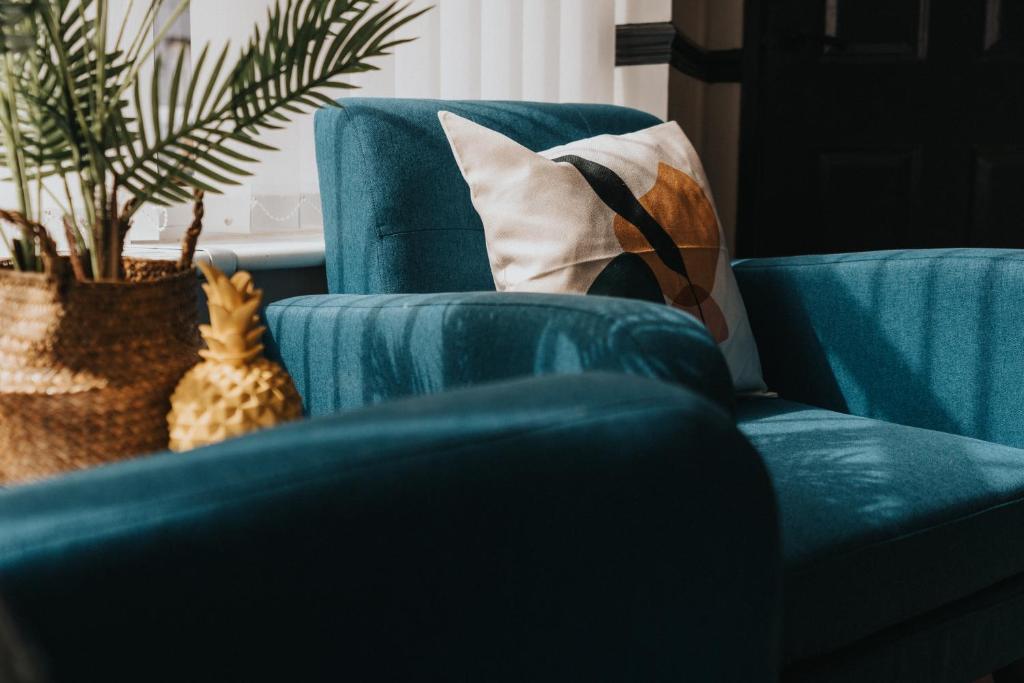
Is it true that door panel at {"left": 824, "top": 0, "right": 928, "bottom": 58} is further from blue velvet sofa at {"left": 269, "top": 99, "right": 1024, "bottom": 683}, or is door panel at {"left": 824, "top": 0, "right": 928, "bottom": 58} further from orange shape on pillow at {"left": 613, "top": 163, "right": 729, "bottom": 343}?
orange shape on pillow at {"left": 613, "top": 163, "right": 729, "bottom": 343}

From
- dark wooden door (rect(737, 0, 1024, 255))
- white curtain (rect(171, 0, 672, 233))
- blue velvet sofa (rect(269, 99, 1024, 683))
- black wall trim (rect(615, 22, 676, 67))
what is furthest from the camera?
dark wooden door (rect(737, 0, 1024, 255))

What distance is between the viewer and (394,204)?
1.24m

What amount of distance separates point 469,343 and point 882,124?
2121 millimetres

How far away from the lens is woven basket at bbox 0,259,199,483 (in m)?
0.66

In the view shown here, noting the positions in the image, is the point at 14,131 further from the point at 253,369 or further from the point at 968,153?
the point at 968,153

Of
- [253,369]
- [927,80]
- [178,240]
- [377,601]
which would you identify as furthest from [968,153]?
[377,601]

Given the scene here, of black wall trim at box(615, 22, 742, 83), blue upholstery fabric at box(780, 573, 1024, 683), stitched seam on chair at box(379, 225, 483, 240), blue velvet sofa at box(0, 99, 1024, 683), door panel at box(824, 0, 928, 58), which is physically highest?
door panel at box(824, 0, 928, 58)

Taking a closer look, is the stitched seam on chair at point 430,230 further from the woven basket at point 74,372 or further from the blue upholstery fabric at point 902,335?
the woven basket at point 74,372

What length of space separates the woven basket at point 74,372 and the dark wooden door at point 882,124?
7.17 feet

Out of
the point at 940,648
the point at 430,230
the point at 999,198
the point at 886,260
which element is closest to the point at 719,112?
the point at 999,198

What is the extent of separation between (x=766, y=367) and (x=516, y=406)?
3.17 feet

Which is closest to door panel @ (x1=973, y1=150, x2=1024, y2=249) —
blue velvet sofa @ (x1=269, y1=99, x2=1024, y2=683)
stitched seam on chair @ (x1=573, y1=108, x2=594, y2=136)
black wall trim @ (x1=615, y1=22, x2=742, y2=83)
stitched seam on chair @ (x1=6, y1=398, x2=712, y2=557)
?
black wall trim @ (x1=615, y1=22, x2=742, y2=83)

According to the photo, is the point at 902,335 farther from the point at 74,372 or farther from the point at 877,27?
the point at 877,27

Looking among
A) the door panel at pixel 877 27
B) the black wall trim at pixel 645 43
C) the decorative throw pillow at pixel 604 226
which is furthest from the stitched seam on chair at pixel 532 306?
the door panel at pixel 877 27
